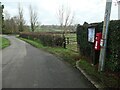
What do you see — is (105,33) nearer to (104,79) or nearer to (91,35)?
(104,79)

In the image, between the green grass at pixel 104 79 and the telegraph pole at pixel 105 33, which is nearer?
the green grass at pixel 104 79

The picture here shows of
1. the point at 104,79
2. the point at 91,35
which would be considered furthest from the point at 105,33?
the point at 91,35

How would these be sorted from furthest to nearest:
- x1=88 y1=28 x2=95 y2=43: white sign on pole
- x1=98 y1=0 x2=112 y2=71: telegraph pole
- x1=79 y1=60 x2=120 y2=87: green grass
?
x1=88 y1=28 x2=95 y2=43: white sign on pole → x1=98 y1=0 x2=112 y2=71: telegraph pole → x1=79 y1=60 x2=120 y2=87: green grass

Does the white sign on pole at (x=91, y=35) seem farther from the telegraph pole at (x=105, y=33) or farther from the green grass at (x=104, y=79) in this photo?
the green grass at (x=104, y=79)

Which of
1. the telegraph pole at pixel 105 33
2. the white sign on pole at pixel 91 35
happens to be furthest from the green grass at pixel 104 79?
the white sign on pole at pixel 91 35

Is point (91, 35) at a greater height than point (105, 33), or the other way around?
point (105, 33)

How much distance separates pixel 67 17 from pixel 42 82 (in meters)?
39.3

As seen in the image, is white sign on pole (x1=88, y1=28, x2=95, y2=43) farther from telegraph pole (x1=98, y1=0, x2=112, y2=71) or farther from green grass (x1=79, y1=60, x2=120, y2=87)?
green grass (x1=79, y1=60, x2=120, y2=87)

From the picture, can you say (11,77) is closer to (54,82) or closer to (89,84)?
(54,82)

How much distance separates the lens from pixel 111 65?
8.31 m

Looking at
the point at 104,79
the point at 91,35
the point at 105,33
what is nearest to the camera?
the point at 104,79

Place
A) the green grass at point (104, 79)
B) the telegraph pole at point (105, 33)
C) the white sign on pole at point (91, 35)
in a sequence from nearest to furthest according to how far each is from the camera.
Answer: the green grass at point (104, 79), the telegraph pole at point (105, 33), the white sign on pole at point (91, 35)

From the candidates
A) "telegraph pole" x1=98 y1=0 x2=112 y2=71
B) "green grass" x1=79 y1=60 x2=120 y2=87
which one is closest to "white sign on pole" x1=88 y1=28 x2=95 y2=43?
"telegraph pole" x1=98 y1=0 x2=112 y2=71

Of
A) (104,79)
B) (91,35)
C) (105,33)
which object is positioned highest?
(105,33)
